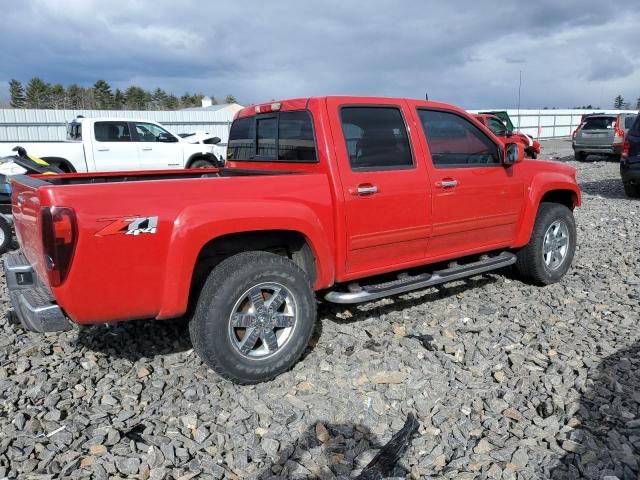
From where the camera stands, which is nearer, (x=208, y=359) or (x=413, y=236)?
(x=208, y=359)

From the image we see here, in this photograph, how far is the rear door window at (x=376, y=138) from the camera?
3.72 metres

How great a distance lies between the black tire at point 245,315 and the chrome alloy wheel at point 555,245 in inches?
111

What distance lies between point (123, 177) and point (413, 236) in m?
2.55

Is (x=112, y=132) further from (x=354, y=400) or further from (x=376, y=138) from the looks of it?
(x=354, y=400)

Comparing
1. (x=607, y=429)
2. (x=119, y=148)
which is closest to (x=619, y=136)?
(x=119, y=148)

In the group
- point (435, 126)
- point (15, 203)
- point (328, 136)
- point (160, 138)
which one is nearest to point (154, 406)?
point (15, 203)

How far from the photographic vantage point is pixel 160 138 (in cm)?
1232

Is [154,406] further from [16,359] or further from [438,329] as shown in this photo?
[438,329]

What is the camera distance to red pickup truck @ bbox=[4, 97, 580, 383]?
280 cm

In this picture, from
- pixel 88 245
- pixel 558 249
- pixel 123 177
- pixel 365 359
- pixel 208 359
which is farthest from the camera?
pixel 558 249

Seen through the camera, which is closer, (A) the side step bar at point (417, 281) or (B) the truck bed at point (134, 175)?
(A) the side step bar at point (417, 281)

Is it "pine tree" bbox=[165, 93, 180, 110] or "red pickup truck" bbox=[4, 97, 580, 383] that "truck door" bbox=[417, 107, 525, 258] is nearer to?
"red pickup truck" bbox=[4, 97, 580, 383]

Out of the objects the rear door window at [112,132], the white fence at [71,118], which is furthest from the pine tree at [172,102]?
the rear door window at [112,132]

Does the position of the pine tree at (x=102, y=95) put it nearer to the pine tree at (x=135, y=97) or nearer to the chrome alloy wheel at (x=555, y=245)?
the pine tree at (x=135, y=97)
